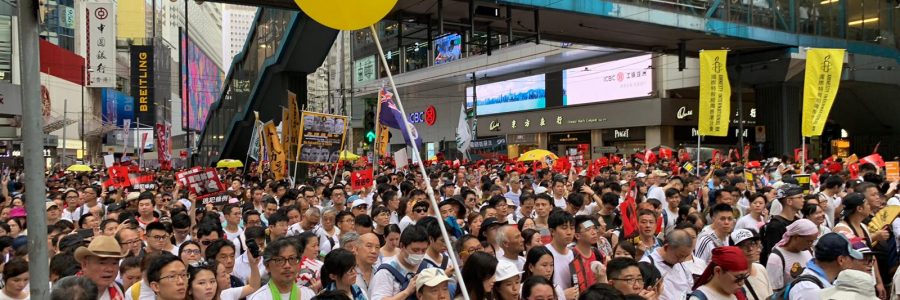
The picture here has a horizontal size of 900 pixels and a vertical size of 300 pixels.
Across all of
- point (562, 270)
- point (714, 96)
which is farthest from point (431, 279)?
point (714, 96)

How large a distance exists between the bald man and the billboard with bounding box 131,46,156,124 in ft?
241

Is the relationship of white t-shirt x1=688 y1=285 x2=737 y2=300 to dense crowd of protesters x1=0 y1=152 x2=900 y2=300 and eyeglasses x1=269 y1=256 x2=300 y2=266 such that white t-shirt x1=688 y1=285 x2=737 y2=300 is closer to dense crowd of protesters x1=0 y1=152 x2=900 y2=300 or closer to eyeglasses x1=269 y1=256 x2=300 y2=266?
dense crowd of protesters x1=0 y1=152 x2=900 y2=300

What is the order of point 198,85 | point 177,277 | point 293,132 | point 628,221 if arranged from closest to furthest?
point 177,277 → point 628,221 → point 293,132 → point 198,85

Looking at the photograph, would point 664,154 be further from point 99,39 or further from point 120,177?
point 99,39

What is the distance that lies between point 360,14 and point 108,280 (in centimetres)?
229

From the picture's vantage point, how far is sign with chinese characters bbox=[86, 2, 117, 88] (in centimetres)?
4491

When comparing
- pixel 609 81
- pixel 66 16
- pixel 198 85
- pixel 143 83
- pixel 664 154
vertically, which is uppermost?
pixel 66 16

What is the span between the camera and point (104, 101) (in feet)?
221

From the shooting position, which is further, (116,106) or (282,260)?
(116,106)

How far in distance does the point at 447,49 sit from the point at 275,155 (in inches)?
1232

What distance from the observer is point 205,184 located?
1066 cm

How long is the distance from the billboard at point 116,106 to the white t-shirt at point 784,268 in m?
67.3

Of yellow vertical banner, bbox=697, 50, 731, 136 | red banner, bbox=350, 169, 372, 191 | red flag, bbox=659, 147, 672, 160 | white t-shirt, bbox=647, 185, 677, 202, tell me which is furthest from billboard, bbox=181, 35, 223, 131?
white t-shirt, bbox=647, 185, 677, 202

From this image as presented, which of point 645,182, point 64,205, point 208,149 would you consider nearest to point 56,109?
point 208,149
